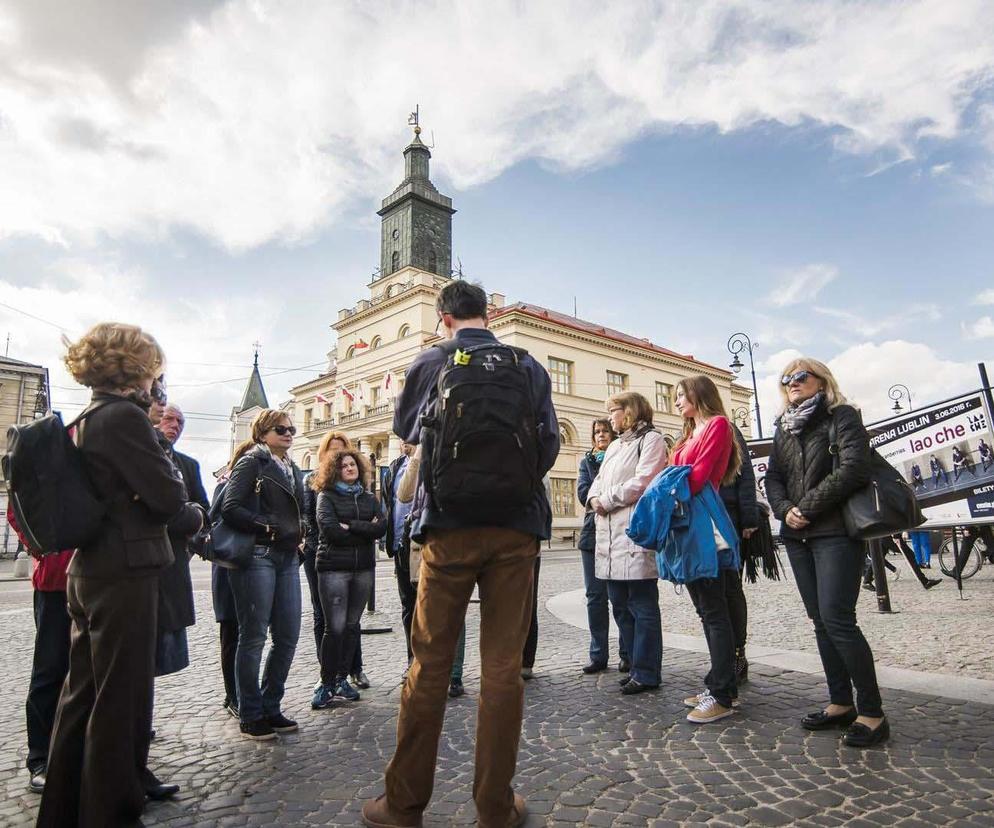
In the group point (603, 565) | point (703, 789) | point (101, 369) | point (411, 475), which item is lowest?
point (703, 789)

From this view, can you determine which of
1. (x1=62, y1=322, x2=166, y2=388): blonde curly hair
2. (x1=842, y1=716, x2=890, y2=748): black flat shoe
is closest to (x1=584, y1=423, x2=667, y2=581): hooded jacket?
(x1=842, y1=716, x2=890, y2=748): black flat shoe

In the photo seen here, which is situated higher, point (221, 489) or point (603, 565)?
point (221, 489)

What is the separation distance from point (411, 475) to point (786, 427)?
2.32 m

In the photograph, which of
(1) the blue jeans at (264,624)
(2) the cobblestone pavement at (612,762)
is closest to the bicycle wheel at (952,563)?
(2) the cobblestone pavement at (612,762)

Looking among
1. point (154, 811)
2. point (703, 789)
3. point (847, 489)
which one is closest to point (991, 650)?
point (847, 489)

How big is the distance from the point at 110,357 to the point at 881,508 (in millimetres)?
3834

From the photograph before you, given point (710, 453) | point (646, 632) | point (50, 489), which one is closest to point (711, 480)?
point (710, 453)

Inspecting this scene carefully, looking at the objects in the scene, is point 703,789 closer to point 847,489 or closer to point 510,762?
point 510,762

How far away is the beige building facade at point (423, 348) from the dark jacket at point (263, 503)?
99.1 feet

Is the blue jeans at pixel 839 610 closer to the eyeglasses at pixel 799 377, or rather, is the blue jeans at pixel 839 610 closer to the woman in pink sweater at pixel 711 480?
the woman in pink sweater at pixel 711 480

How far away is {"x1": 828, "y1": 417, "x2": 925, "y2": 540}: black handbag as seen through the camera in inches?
136

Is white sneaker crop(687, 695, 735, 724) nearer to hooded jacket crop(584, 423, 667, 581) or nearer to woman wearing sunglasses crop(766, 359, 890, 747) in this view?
woman wearing sunglasses crop(766, 359, 890, 747)

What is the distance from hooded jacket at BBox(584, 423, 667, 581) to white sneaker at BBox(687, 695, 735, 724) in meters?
0.91

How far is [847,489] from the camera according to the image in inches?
140
